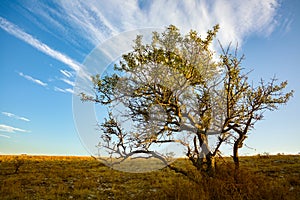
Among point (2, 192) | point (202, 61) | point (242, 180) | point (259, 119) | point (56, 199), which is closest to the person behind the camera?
point (242, 180)

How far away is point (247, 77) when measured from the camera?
10453mm

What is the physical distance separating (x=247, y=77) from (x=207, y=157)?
12.7ft

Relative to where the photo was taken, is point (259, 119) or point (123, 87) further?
point (123, 87)

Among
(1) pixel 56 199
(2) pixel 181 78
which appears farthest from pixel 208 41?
(1) pixel 56 199

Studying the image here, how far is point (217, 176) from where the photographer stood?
971cm

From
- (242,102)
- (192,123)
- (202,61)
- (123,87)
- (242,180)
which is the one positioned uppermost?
(202,61)

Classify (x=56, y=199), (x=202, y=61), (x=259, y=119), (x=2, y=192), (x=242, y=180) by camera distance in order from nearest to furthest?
(x=242, y=180)
(x=259, y=119)
(x=202, y=61)
(x=56, y=199)
(x=2, y=192)

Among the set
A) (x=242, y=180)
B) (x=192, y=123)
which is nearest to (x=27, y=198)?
(x=192, y=123)

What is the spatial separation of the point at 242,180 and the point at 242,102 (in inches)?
133

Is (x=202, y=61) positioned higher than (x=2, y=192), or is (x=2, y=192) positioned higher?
(x=202, y=61)

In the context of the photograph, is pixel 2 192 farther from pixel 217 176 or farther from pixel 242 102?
pixel 242 102

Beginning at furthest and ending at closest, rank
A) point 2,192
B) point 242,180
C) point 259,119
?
point 2,192
point 259,119
point 242,180

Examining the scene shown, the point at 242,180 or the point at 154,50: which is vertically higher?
the point at 154,50

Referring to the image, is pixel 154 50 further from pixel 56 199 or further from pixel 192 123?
pixel 56 199
